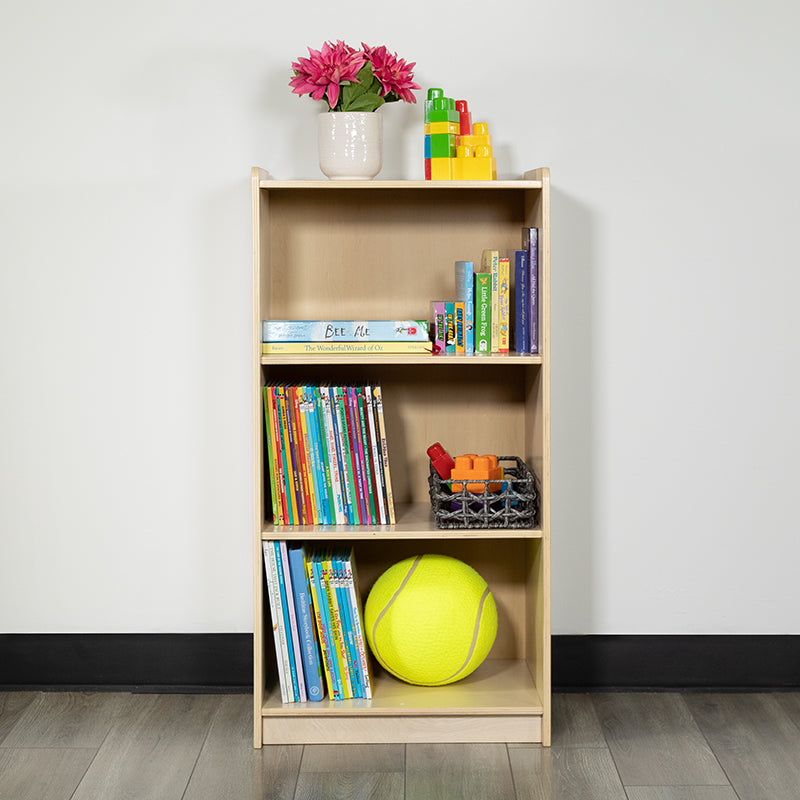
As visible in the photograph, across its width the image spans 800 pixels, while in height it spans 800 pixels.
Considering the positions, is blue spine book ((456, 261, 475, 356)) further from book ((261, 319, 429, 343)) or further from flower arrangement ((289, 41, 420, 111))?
flower arrangement ((289, 41, 420, 111))

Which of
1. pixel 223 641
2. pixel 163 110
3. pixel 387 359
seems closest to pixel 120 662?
Result: pixel 223 641

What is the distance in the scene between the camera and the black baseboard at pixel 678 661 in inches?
99.2

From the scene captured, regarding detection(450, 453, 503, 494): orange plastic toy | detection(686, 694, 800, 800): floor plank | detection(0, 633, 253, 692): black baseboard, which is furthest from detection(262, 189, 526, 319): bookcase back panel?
detection(686, 694, 800, 800): floor plank

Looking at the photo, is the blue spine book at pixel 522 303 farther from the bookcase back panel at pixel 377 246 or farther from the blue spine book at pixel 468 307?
the bookcase back panel at pixel 377 246

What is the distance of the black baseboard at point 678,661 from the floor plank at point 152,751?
905 mm

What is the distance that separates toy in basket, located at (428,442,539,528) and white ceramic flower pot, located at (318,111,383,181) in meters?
0.65

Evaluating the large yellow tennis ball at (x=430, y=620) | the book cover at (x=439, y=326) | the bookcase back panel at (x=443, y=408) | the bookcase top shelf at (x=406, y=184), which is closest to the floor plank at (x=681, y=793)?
the large yellow tennis ball at (x=430, y=620)

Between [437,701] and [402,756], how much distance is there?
15 cm

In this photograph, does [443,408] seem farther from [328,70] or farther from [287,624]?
[328,70]

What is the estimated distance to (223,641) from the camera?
2531mm

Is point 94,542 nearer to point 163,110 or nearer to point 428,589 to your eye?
point 428,589

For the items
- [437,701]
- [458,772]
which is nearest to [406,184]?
[437,701]

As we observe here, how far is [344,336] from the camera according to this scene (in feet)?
7.24

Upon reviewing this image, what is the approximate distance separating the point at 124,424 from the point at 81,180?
0.61 m
